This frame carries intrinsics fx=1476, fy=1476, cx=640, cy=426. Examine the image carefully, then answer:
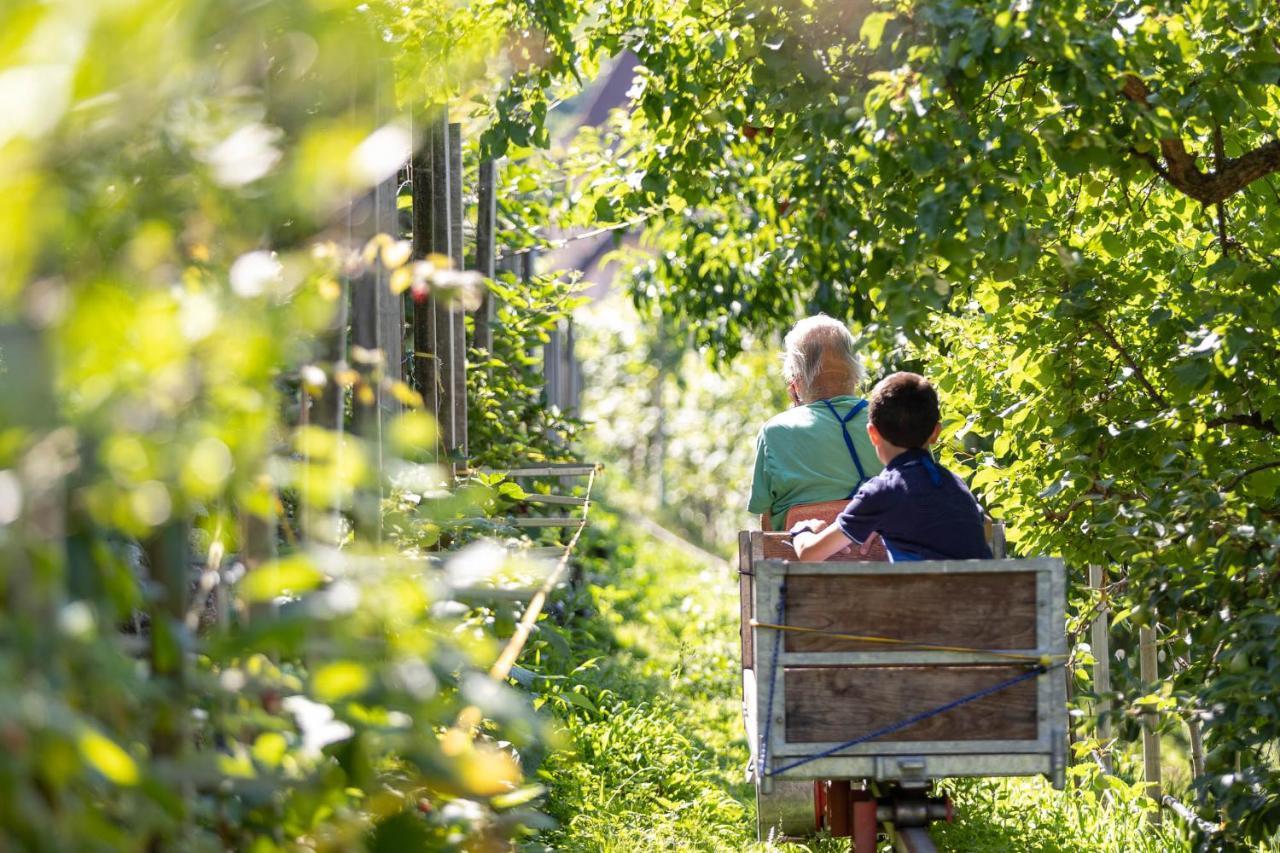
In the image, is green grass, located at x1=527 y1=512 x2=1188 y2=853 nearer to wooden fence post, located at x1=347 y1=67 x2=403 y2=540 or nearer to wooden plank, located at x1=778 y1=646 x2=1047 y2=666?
wooden plank, located at x1=778 y1=646 x2=1047 y2=666

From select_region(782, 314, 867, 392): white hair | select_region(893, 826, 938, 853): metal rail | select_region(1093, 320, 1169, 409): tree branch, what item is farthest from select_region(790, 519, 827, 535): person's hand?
select_region(1093, 320, 1169, 409): tree branch

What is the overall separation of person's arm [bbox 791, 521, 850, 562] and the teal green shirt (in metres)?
0.51

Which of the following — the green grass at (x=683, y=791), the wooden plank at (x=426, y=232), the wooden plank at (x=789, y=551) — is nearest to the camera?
the wooden plank at (x=789, y=551)

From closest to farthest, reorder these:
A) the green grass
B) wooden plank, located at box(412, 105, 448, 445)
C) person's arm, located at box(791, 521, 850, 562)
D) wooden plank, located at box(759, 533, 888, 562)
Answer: person's arm, located at box(791, 521, 850, 562)
wooden plank, located at box(759, 533, 888, 562)
the green grass
wooden plank, located at box(412, 105, 448, 445)

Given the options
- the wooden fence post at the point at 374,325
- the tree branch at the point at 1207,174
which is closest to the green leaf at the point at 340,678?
the wooden fence post at the point at 374,325

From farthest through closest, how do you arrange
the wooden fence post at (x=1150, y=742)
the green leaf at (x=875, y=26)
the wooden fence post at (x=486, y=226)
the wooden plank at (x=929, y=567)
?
the wooden fence post at (x=486, y=226), the wooden fence post at (x=1150, y=742), the green leaf at (x=875, y=26), the wooden plank at (x=929, y=567)

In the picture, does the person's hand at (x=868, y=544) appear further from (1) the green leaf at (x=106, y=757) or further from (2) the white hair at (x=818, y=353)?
(1) the green leaf at (x=106, y=757)

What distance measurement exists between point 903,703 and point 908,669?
0.27ft

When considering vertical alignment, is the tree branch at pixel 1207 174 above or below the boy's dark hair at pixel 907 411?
above

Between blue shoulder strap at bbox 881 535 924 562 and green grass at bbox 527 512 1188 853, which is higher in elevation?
blue shoulder strap at bbox 881 535 924 562

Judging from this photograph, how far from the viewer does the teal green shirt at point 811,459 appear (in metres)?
4.61

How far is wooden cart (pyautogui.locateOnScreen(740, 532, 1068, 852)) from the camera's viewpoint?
11.6 feet

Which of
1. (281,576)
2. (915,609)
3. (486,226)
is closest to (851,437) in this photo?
(915,609)

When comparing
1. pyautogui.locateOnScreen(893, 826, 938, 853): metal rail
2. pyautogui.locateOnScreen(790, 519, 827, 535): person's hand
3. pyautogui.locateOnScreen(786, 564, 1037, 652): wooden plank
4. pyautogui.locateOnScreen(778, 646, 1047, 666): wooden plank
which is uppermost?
pyautogui.locateOnScreen(790, 519, 827, 535): person's hand
